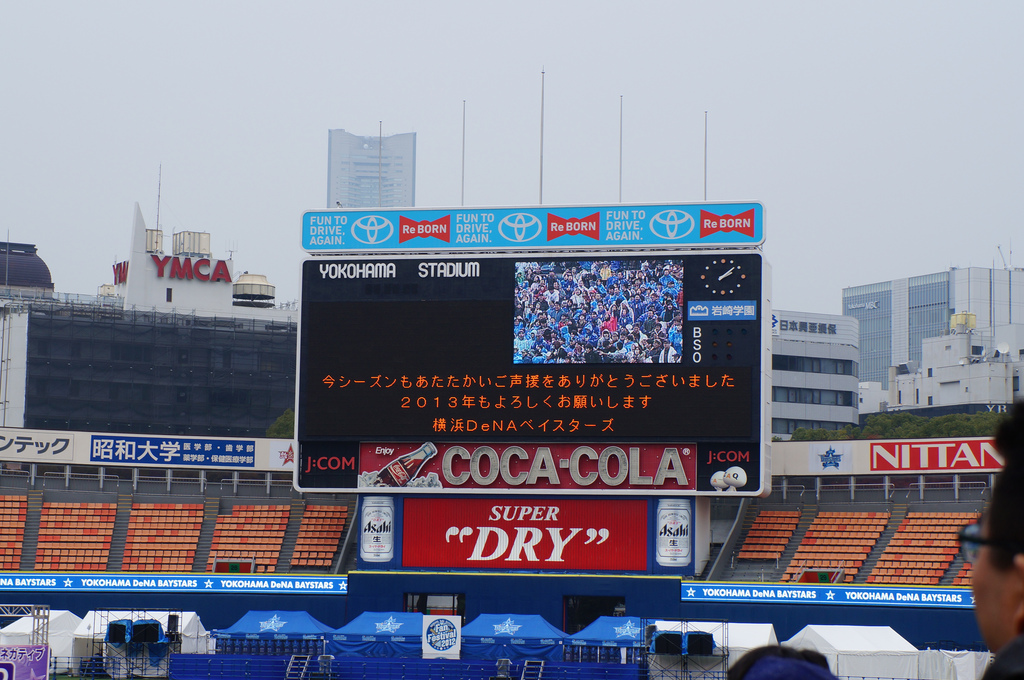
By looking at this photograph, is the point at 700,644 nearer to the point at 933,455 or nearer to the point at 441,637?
the point at 441,637

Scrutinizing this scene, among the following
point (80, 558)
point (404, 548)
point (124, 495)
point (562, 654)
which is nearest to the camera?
point (562, 654)

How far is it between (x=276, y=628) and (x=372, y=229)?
46.5 ft

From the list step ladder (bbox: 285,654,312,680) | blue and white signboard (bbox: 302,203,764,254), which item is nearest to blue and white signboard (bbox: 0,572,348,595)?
step ladder (bbox: 285,654,312,680)

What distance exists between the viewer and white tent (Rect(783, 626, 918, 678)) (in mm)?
39500

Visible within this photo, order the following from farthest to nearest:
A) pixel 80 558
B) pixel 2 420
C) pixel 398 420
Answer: pixel 2 420
pixel 80 558
pixel 398 420

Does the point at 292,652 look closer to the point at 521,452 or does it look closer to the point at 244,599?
the point at 244,599

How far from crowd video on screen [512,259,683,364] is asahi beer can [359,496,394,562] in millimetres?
8791

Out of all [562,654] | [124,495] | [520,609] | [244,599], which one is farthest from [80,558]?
[562,654]

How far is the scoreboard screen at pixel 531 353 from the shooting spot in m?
43.2

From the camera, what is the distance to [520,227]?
46312 millimetres

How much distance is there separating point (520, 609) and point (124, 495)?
19918 mm

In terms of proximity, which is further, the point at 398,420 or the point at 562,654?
the point at 398,420

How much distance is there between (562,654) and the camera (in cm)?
4206

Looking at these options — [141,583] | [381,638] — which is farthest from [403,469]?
[141,583]
